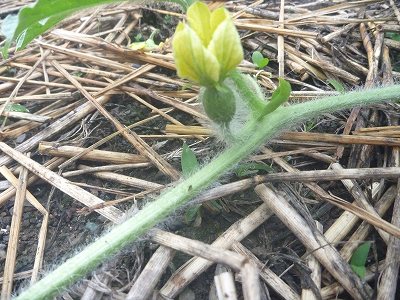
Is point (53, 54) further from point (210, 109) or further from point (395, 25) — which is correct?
point (395, 25)

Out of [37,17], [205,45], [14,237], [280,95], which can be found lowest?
[14,237]

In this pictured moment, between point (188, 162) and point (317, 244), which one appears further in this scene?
point (188, 162)

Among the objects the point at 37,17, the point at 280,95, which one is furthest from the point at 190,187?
the point at 37,17

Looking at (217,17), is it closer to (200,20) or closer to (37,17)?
(200,20)

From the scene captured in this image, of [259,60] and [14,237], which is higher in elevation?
[259,60]

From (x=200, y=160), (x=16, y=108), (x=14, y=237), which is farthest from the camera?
(x=16, y=108)
